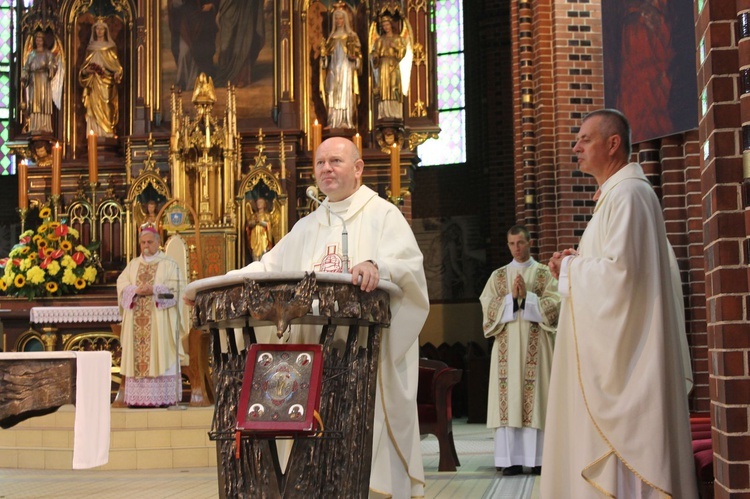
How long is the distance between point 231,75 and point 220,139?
137cm

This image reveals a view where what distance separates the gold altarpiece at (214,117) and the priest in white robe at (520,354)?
15.1ft

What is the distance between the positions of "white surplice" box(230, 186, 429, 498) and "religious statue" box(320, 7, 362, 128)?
8.38 m

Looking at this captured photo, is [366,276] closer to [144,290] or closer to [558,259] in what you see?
[558,259]

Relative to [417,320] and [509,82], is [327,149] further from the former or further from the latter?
[509,82]

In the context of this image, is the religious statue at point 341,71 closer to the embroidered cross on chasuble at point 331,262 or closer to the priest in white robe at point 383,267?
the priest in white robe at point 383,267

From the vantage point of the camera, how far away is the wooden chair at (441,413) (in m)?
8.16

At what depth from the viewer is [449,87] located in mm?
18594

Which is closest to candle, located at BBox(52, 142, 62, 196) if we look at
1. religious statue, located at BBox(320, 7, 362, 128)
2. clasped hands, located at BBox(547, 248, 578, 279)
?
religious statue, located at BBox(320, 7, 362, 128)

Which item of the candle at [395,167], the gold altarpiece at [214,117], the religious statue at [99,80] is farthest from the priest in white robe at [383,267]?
the religious statue at [99,80]

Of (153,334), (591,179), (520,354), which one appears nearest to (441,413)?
(520,354)

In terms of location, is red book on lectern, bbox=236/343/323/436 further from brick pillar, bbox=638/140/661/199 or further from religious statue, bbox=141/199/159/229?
religious statue, bbox=141/199/159/229

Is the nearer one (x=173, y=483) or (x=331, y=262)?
(x=331, y=262)

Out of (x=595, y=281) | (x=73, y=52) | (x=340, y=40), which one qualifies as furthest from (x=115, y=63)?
(x=595, y=281)

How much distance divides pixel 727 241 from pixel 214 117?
32.2ft
